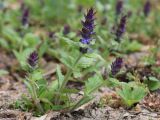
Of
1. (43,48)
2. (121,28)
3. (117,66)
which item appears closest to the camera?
(117,66)

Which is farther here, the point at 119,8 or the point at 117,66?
the point at 119,8

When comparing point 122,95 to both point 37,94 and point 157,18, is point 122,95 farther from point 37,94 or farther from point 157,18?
point 157,18

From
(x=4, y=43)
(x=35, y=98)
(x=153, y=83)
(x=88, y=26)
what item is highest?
(x=4, y=43)

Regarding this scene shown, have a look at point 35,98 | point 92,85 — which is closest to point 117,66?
point 92,85

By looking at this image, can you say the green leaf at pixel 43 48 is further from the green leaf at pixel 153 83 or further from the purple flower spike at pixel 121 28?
the green leaf at pixel 153 83

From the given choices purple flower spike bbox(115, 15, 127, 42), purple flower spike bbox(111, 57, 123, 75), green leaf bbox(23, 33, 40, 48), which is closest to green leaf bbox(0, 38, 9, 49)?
green leaf bbox(23, 33, 40, 48)

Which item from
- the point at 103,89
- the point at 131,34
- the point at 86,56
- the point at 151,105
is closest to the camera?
the point at 86,56

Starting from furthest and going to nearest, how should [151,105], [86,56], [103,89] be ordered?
1. [103,89]
2. [151,105]
3. [86,56]

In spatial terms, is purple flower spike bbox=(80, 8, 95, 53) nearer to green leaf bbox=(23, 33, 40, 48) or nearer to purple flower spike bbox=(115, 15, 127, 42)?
purple flower spike bbox=(115, 15, 127, 42)

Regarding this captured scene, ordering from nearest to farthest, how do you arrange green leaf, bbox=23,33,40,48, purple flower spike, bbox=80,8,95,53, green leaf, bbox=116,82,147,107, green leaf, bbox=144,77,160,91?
purple flower spike, bbox=80,8,95,53 < green leaf, bbox=116,82,147,107 < green leaf, bbox=144,77,160,91 < green leaf, bbox=23,33,40,48

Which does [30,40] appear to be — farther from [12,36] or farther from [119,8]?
[119,8]

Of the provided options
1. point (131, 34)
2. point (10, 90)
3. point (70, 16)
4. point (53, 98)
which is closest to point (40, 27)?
point (70, 16)
